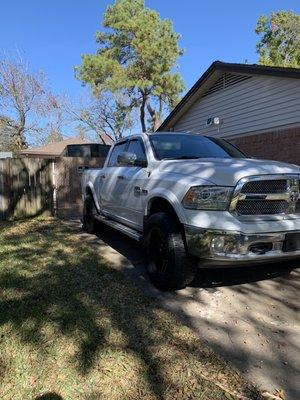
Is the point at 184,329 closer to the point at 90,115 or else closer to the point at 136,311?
the point at 136,311

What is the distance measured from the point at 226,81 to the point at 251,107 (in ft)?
5.73

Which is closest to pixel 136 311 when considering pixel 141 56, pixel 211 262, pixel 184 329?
pixel 184 329

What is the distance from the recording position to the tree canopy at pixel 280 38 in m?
38.5

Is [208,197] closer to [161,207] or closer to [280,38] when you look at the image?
[161,207]

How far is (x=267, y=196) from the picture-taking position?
4.31 metres

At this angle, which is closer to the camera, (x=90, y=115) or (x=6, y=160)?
(x=6, y=160)

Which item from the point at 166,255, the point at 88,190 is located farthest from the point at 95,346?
the point at 88,190

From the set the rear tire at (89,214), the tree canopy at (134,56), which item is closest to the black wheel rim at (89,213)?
the rear tire at (89,214)

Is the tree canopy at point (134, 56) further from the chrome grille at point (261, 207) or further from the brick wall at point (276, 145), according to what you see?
the chrome grille at point (261, 207)

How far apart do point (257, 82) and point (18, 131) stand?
117 ft

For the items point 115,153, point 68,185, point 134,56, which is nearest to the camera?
point 115,153

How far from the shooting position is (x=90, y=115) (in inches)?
1689

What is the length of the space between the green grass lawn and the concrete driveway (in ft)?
0.65

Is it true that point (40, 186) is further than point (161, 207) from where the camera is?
Yes
